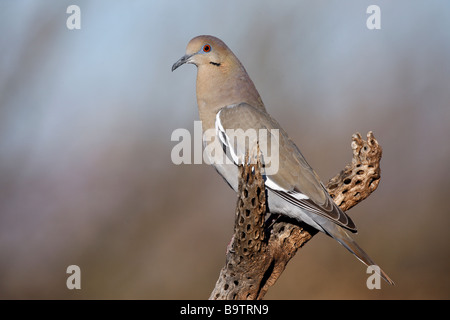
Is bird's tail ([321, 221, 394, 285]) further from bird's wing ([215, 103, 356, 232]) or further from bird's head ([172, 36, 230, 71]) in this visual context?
bird's head ([172, 36, 230, 71])

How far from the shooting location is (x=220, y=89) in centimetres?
353

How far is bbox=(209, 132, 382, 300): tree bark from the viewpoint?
262 cm

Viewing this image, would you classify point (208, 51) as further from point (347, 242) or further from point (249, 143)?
point (347, 242)

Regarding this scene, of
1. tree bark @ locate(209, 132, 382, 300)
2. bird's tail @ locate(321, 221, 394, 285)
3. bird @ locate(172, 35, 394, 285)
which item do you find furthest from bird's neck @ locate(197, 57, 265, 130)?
bird's tail @ locate(321, 221, 394, 285)

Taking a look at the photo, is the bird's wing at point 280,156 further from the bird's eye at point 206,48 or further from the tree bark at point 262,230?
the bird's eye at point 206,48

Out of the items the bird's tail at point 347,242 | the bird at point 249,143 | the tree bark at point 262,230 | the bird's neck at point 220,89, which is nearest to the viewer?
the tree bark at point 262,230

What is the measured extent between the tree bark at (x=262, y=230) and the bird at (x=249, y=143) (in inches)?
7.1

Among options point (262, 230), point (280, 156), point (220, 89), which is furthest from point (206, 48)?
point (262, 230)

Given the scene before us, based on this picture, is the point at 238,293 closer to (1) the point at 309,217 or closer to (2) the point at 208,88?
(1) the point at 309,217

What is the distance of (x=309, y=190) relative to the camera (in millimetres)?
3162

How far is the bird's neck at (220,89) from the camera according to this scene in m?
3.49

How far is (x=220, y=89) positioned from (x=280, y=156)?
0.72 metres

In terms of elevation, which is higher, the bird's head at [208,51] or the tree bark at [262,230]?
the bird's head at [208,51]
